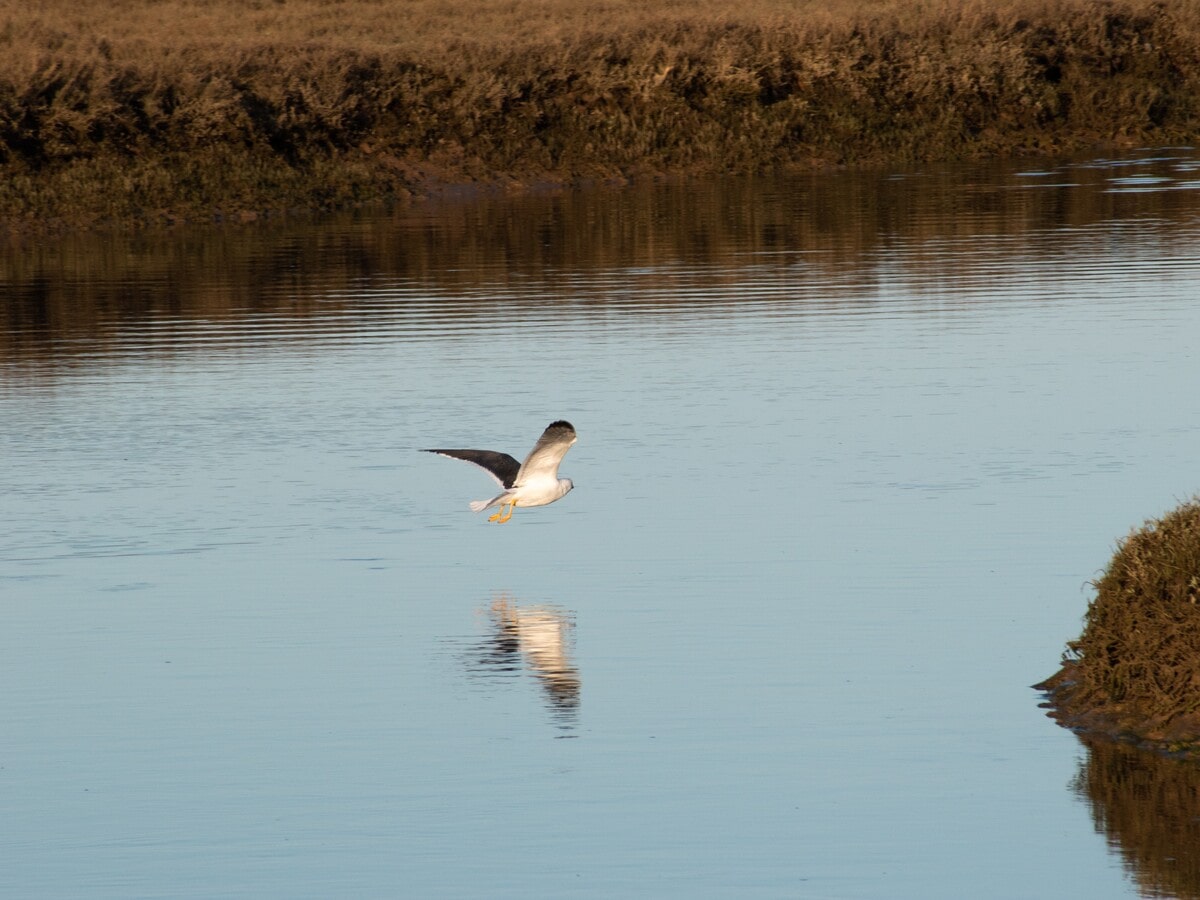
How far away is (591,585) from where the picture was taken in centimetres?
1233

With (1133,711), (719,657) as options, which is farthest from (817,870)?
(719,657)

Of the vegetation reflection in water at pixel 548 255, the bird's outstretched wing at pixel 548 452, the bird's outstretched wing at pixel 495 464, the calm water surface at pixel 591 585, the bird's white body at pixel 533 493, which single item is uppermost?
the bird's outstretched wing at pixel 548 452

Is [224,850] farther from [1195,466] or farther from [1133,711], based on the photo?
[1195,466]

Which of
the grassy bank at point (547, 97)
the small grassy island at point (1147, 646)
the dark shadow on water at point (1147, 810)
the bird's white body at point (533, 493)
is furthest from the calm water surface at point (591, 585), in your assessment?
the grassy bank at point (547, 97)

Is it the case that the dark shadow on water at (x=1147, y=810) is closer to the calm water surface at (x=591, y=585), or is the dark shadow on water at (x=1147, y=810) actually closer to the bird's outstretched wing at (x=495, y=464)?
the calm water surface at (x=591, y=585)

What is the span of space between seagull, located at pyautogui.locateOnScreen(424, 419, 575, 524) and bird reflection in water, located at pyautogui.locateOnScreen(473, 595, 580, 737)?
69cm

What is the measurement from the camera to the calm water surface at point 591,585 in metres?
8.48

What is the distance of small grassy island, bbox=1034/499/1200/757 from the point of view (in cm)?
918

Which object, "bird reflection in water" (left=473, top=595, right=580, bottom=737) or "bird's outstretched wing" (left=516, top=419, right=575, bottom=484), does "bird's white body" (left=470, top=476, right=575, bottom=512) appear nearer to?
"bird's outstretched wing" (left=516, top=419, right=575, bottom=484)

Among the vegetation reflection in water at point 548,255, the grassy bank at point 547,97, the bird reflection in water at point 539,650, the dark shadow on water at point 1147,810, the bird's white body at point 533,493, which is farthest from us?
the grassy bank at point 547,97

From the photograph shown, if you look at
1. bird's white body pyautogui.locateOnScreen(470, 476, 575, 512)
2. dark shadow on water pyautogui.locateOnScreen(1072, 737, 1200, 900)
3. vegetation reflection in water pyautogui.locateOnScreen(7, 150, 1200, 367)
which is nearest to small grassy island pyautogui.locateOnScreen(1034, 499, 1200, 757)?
dark shadow on water pyautogui.locateOnScreen(1072, 737, 1200, 900)

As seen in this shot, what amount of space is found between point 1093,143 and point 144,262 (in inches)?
819

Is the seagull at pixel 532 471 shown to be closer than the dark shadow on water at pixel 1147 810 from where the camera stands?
No

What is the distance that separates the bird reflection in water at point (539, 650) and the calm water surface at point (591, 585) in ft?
0.12
